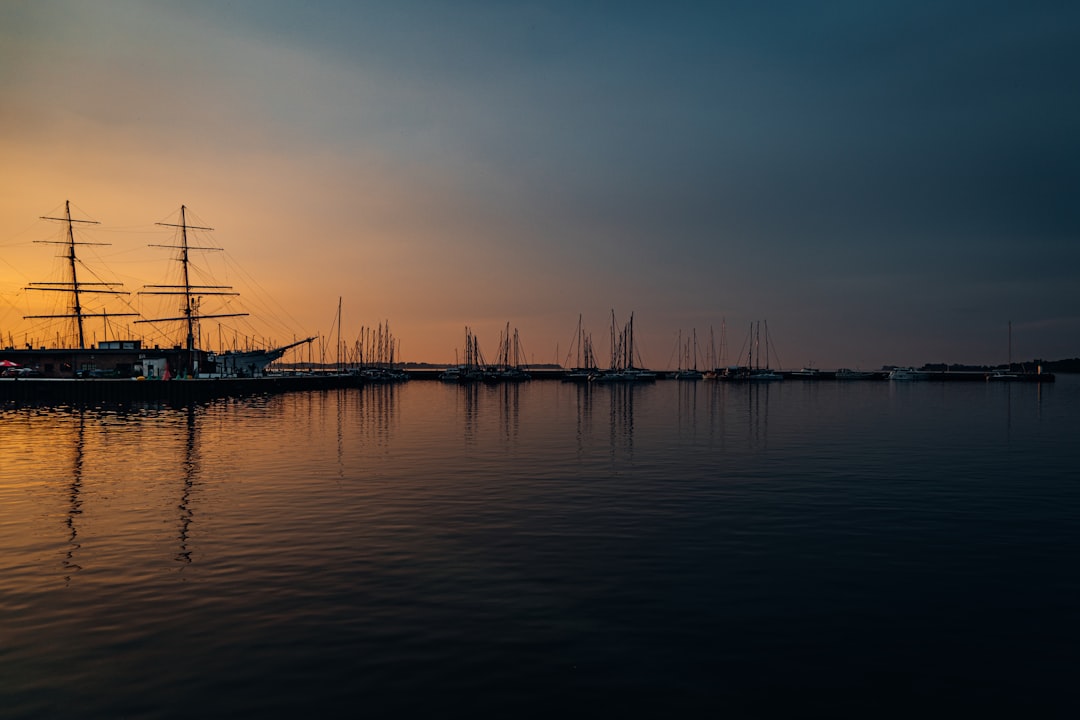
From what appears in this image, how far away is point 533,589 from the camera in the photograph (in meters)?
17.4

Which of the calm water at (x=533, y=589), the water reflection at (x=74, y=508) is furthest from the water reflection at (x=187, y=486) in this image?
the water reflection at (x=74, y=508)

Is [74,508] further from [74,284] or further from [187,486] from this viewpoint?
[74,284]

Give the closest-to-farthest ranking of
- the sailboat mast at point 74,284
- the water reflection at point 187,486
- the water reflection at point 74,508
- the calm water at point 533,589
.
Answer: the calm water at point 533,589 → the water reflection at point 74,508 → the water reflection at point 187,486 → the sailboat mast at point 74,284

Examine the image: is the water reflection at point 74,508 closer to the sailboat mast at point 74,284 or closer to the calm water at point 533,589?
the calm water at point 533,589

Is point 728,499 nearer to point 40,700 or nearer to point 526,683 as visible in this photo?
point 526,683

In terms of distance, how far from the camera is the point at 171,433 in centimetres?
5778

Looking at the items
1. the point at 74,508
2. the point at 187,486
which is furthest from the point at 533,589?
the point at 187,486

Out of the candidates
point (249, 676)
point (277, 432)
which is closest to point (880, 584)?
point (249, 676)

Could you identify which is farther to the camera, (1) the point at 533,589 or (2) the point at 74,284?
(2) the point at 74,284

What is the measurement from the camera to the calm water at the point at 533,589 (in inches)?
475

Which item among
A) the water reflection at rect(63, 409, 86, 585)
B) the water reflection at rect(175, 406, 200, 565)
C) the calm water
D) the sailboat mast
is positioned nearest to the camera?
the calm water

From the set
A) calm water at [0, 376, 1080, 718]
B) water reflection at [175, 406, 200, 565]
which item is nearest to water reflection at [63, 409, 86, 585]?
calm water at [0, 376, 1080, 718]

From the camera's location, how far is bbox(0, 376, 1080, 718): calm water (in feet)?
39.6

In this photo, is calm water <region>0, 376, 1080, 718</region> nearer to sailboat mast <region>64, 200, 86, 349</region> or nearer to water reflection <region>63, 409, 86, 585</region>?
water reflection <region>63, 409, 86, 585</region>
